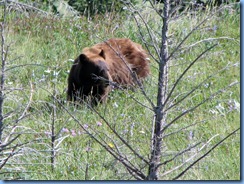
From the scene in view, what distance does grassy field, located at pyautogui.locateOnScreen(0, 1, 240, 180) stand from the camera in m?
4.70

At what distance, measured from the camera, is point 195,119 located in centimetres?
657

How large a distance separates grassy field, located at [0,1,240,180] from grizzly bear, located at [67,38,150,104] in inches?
7.9

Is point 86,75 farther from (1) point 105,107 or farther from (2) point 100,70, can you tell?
(1) point 105,107

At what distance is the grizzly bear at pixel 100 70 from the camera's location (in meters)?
7.95

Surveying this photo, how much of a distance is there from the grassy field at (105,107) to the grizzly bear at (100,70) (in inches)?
7.9

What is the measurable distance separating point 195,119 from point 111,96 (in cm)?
161

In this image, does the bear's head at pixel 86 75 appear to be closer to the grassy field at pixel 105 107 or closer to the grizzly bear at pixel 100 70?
the grizzly bear at pixel 100 70

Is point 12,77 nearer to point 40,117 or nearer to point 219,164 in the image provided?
point 40,117

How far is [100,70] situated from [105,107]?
4.34 ft

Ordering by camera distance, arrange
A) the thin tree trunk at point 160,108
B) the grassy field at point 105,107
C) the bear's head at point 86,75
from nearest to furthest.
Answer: the thin tree trunk at point 160,108 → the grassy field at point 105,107 → the bear's head at point 86,75

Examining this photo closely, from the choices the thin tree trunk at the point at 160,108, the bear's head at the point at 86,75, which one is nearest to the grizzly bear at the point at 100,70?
the bear's head at the point at 86,75

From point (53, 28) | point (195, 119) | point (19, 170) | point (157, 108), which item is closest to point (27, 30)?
point (53, 28)

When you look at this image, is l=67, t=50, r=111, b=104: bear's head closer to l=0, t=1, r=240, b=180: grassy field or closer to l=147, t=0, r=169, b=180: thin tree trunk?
l=0, t=1, r=240, b=180: grassy field

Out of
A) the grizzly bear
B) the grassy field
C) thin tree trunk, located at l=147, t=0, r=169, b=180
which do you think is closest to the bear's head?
the grizzly bear
